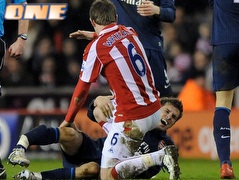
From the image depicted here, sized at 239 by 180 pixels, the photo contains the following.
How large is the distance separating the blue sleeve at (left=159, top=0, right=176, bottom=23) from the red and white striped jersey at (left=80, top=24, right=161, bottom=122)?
1202 mm

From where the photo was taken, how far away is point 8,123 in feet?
46.2

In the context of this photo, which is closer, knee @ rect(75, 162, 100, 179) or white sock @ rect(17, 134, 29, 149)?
white sock @ rect(17, 134, 29, 149)

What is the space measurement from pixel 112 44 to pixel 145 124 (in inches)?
29.8

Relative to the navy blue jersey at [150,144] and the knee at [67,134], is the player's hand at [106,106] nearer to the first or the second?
the navy blue jersey at [150,144]

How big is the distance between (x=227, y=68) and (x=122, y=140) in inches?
52.8

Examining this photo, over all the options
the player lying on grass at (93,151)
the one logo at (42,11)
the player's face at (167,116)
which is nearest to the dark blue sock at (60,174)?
→ the player lying on grass at (93,151)

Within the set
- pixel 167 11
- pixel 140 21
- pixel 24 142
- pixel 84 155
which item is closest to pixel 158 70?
pixel 140 21

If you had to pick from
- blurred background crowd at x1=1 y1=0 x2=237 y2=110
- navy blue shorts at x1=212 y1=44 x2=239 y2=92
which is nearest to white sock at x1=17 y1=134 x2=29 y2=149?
navy blue shorts at x1=212 y1=44 x2=239 y2=92

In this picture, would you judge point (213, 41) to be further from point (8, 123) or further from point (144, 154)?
point (8, 123)

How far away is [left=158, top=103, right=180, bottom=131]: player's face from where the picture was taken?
8.34 m

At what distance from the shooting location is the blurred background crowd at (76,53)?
15.7 m

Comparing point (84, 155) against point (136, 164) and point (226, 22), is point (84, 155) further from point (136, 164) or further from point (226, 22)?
point (226, 22)

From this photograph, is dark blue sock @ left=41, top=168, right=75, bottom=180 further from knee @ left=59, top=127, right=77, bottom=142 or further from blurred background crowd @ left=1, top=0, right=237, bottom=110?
blurred background crowd @ left=1, top=0, right=237, bottom=110

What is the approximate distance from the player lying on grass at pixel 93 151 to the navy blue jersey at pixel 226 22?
0.74 m
